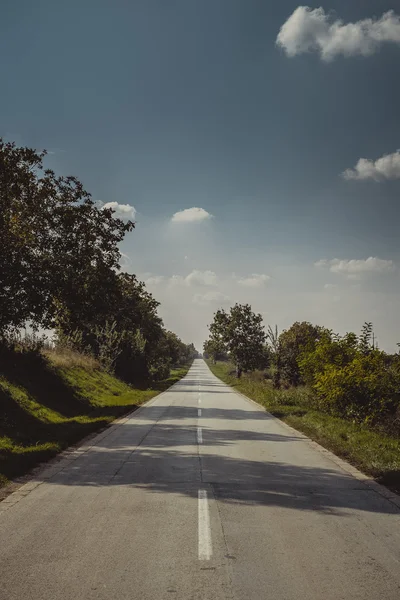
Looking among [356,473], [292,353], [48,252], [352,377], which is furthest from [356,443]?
[292,353]

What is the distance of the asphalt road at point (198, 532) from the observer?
13.3 feet

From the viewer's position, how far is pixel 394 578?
4.25m

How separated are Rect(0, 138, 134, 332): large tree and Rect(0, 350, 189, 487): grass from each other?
3.14 meters

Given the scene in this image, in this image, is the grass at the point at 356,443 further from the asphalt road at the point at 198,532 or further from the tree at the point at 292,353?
the tree at the point at 292,353

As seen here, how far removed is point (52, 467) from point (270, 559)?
5955 mm

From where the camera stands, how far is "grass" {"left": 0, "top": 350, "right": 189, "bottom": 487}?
1000 centimetres

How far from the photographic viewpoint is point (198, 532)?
531 centimetres

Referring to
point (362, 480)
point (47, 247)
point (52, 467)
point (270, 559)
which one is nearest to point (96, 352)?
point (47, 247)

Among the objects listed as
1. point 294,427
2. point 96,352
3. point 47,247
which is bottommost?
point 294,427

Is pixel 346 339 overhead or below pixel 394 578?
overhead

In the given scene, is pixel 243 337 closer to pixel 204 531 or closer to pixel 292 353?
pixel 292 353

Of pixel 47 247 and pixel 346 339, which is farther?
pixel 346 339

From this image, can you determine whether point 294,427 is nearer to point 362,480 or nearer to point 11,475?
point 362,480

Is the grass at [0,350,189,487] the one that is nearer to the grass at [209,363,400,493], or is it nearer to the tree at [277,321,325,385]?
the grass at [209,363,400,493]
